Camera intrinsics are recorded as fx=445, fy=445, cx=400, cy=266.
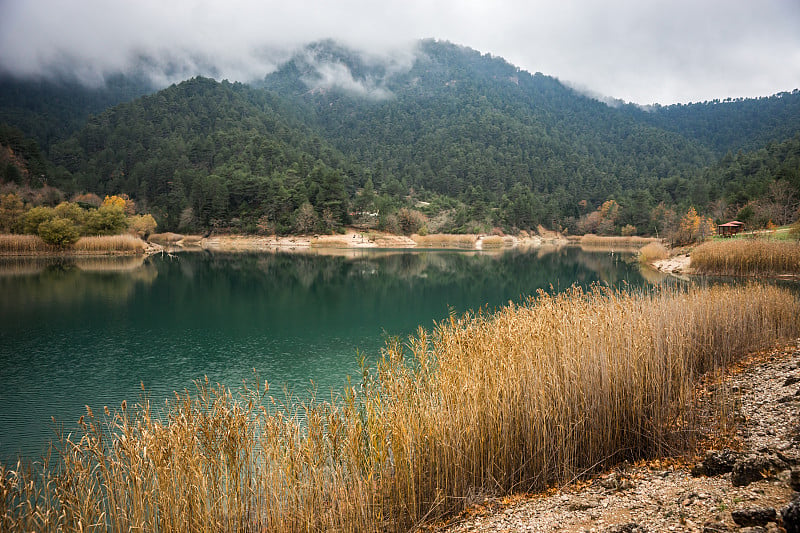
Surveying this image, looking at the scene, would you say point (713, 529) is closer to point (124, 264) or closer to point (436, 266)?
point (436, 266)

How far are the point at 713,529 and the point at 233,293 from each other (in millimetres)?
23756

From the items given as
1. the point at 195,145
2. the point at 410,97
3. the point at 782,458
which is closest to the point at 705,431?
the point at 782,458

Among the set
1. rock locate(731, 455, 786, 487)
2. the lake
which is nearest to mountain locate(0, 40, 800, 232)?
the lake

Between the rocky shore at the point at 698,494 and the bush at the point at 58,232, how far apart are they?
47.9m

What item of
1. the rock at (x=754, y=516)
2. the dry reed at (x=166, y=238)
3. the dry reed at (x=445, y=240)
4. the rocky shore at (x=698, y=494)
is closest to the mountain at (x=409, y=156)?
the dry reed at (x=166, y=238)

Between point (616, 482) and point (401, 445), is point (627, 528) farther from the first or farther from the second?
point (401, 445)

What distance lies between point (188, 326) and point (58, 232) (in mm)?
34128

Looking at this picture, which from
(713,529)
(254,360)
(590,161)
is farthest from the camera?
(590,161)

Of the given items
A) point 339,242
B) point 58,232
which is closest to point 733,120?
point 339,242

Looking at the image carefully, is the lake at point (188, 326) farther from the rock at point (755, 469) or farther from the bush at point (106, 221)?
the bush at point (106, 221)

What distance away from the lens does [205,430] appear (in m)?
3.94

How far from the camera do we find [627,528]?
3170 mm

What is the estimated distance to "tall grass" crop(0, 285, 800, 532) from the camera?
3562 millimetres

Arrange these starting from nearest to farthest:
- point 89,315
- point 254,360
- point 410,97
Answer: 1. point 254,360
2. point 89,315
3. point 410,97
